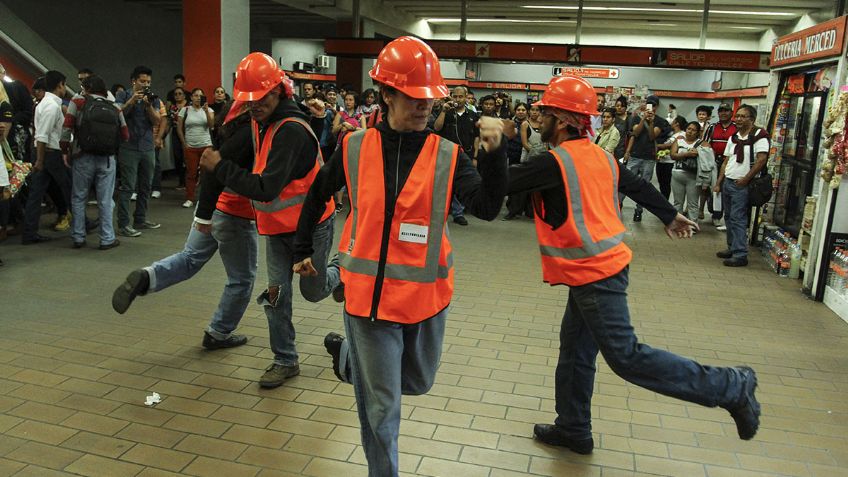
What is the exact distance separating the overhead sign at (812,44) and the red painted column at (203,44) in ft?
27.2

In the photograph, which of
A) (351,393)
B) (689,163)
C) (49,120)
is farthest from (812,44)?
(49,120)

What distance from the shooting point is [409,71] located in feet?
7.87

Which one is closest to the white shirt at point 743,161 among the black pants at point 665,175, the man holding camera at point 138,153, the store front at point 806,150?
the store front at point 806,150

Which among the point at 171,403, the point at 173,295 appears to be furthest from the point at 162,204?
the point at 171,403

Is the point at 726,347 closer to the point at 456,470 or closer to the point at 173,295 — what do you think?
the point at 456,470

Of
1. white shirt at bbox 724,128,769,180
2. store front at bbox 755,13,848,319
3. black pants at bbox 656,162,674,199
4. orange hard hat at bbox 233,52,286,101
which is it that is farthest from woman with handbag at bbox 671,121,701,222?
orange hard hat at bbox 233,52,286,101

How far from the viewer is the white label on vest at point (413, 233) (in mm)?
2420

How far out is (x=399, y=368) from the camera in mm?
2521

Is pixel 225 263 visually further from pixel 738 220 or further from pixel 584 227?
pixel 738 220

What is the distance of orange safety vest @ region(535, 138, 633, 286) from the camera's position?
2955 millimetres

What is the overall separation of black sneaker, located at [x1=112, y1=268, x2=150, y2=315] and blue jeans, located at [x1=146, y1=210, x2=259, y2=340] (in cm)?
6

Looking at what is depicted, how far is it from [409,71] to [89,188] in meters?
6.14

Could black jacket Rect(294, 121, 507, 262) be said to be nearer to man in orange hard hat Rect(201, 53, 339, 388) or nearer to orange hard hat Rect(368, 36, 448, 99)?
orange hard hat Rect(368, 36, 448, 99)

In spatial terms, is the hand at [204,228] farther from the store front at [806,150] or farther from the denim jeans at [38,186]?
the store front at [806,150]
